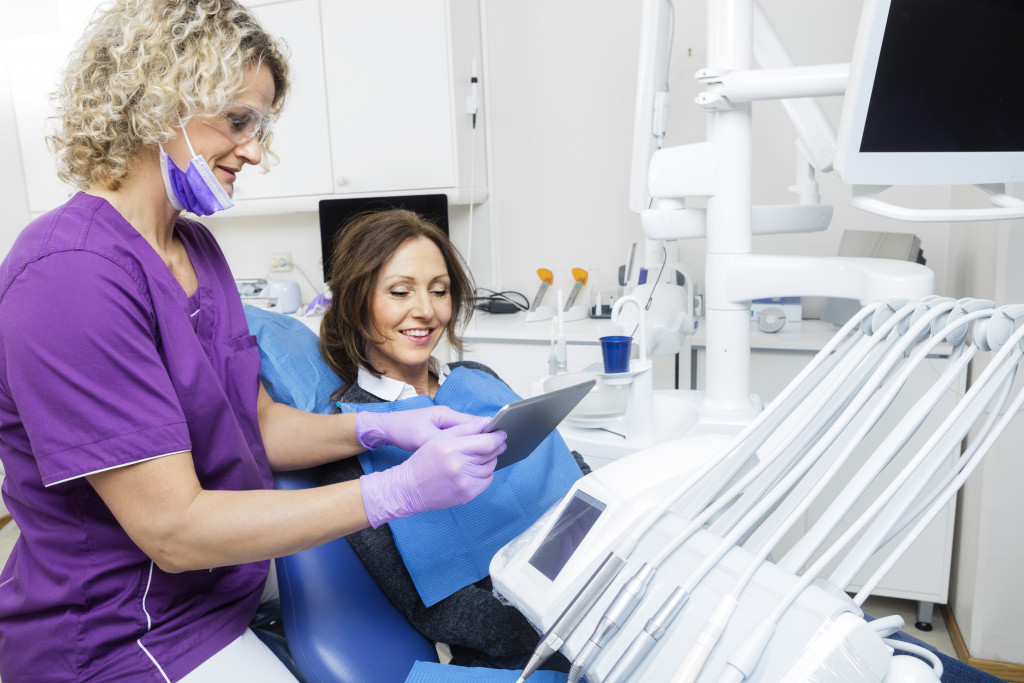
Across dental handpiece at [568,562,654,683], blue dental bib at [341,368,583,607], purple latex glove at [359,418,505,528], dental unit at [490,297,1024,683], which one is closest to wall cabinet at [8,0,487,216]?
blue dental bib at [341,368,583,607]

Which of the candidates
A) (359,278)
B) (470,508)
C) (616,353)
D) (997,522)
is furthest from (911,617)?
(359,278)

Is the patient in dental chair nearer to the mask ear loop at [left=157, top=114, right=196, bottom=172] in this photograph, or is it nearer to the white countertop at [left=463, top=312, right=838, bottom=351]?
the mask ear loop at [left=157, top=114, right=196, bottom=172]

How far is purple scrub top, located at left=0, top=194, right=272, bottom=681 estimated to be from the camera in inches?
31.3

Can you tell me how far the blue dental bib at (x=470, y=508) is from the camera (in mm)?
1134

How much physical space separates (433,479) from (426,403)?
14.5 inches

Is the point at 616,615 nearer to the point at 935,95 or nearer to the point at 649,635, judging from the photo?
the point at 649,635

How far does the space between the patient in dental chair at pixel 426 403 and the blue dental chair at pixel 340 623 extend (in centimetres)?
3

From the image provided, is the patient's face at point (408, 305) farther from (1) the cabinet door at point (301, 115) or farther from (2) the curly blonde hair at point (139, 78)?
(1) the cabinet door at point (301, 115)

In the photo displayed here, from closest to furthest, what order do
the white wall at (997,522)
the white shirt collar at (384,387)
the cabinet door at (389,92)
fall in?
the white shirt collar at (384,387) → the white wall at (997,522) → the cabinet door at (389,92)

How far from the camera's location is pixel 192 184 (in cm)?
95

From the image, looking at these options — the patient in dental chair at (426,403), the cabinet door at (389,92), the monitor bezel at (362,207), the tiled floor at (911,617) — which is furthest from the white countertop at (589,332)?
the tiled floor at (911,617)

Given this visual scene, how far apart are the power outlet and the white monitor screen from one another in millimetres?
2561

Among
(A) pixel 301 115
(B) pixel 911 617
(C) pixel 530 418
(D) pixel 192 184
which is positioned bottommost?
(B) pixel 911 617

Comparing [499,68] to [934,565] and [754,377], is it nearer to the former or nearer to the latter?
[754,377]
